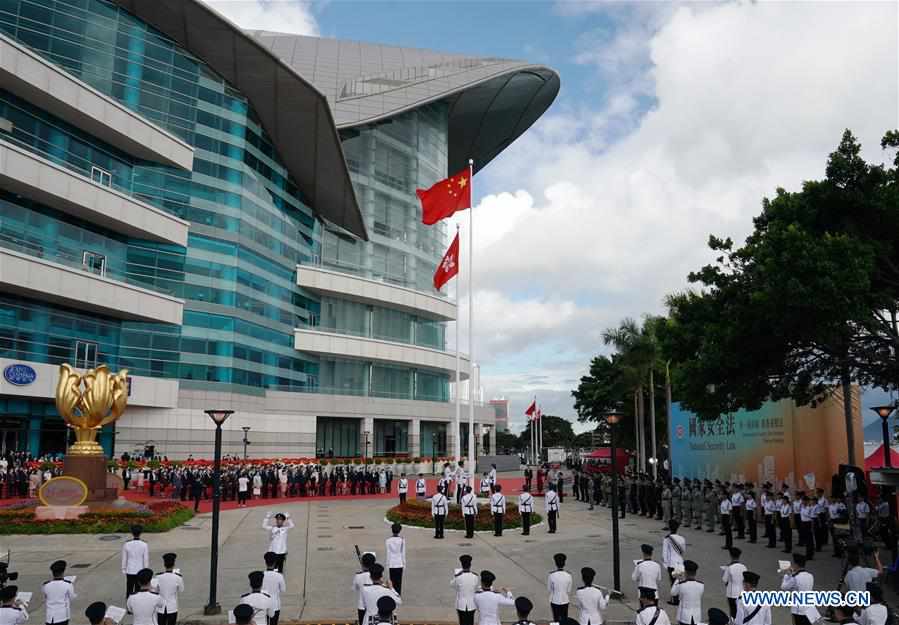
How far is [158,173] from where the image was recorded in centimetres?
4916

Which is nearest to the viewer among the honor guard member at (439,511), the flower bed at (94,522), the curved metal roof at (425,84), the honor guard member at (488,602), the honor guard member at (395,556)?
the honor guard member at (488,602)

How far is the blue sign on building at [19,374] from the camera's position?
3912 cm

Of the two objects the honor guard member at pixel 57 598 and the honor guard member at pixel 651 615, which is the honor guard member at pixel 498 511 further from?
the honor guard member at pixel 57 598

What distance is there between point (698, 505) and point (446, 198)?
14421mm

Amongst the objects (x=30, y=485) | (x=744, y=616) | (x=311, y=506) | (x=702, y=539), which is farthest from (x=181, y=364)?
(x=744, y=616)

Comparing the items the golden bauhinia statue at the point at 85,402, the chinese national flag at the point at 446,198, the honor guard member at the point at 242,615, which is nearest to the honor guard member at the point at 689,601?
the honor guard member at the point at 242,615

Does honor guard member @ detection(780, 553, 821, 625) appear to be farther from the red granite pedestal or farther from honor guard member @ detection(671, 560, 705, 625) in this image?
the red granite pedestal

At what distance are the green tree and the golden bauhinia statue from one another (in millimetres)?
20519

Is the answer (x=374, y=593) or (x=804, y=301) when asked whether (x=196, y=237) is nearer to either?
(x=804, y=301)

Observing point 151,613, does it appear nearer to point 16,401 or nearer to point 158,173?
point 16,401

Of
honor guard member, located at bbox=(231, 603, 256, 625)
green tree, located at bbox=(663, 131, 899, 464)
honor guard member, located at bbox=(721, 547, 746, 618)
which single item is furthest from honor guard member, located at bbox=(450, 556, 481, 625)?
green tree, located at bbox=(663, 131, 899, 464)

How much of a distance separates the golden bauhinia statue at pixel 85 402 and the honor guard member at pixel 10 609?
18.6m

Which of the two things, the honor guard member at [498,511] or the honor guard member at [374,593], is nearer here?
the honor guard member at [374,593]

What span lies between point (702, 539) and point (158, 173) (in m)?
41.6
